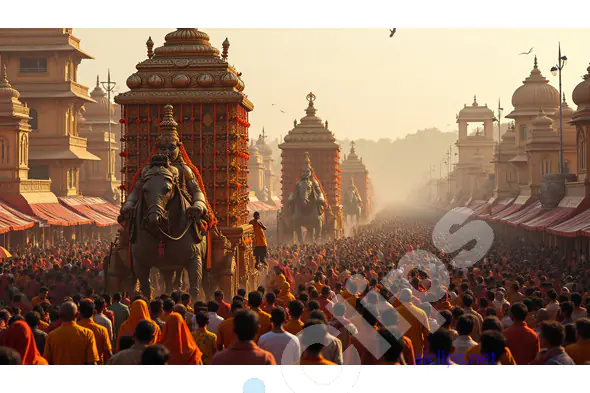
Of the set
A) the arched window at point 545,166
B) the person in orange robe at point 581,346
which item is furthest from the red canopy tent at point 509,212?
the person in orange robe at point 581,346

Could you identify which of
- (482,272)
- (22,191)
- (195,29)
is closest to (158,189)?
(195,29)

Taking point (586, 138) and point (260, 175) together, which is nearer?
point (586, 138)

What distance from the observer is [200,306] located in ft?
41.6

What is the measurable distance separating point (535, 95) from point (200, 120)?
47659 mm

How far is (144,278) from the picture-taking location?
19.0 m

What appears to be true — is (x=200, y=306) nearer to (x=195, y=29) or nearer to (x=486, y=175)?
(x=195, y=29)

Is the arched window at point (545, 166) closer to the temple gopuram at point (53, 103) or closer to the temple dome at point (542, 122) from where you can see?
the temple dome at point (542, 122)

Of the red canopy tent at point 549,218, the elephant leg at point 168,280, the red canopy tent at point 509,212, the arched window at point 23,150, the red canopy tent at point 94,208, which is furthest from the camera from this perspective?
the red canopy tent at point 509,212

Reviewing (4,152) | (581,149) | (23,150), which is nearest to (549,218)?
(581,149)

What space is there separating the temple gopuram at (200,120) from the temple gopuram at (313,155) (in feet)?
102

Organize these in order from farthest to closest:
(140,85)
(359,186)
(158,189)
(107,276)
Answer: (359,186), (140,85), (107,276), (158,189)

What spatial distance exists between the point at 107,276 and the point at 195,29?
7.08m

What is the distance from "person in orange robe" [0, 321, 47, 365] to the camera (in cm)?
960

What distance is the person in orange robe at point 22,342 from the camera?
960cm
